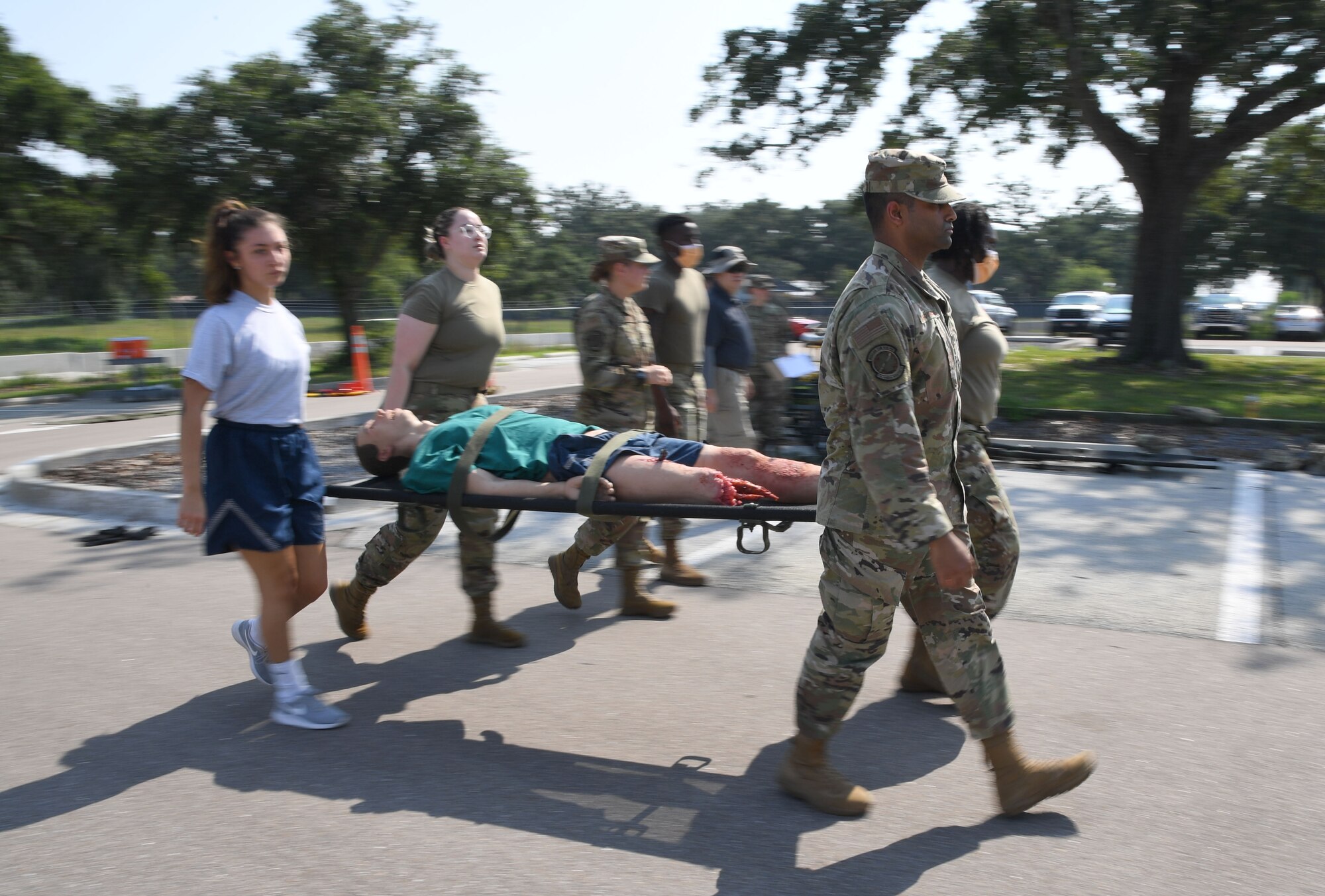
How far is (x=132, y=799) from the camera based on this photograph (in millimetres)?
3621

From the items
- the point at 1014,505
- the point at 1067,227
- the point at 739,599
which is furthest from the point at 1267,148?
the point at 1067,227

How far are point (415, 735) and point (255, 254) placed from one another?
1.91 m

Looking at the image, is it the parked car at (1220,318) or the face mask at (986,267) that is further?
the parked car at (1220,318)

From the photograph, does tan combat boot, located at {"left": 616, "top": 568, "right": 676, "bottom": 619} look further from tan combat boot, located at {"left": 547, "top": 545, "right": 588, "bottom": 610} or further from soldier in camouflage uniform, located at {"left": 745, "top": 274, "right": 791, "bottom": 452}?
soldier in camouflage uniform, located at {"left": 745, "top": 274, "right": 791, "bottom": 452}

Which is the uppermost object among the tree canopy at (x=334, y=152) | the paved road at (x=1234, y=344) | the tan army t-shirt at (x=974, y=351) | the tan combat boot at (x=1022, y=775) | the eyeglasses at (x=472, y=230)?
the tree canopy at (x=334, y=152)

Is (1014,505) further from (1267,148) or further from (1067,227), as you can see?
(1067,227)

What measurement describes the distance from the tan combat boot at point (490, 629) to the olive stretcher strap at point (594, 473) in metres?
1.00

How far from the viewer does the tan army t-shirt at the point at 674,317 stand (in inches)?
242

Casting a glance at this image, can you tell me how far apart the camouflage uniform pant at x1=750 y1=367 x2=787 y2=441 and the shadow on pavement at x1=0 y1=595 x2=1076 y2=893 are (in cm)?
507

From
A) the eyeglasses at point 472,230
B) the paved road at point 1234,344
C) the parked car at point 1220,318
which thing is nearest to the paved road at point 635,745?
the eyeglasses at point 472,230

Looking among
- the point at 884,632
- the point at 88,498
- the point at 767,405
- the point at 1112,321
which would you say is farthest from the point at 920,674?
the point at 1112,321

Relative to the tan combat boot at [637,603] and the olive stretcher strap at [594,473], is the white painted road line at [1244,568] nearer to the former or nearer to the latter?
the tan combat boot at [637,603]

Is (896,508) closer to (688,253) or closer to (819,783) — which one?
(819,783)

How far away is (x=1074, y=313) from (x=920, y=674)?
118 feet
